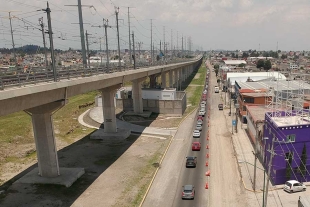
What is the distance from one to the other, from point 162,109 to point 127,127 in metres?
15.5

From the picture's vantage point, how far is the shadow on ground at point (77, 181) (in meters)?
29.9

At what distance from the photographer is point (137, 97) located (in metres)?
70.9

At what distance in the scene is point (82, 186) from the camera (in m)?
33.2

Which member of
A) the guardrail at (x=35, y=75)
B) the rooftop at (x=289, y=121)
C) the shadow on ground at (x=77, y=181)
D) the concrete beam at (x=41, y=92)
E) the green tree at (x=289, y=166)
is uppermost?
the guardrail at (x=35, y=75)

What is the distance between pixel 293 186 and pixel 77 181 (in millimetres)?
25037

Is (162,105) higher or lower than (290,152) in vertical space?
lower

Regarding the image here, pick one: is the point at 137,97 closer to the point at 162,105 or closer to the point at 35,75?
the point at 162,105

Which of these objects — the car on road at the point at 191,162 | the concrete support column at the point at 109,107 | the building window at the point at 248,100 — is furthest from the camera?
the building window at the point at 248,100

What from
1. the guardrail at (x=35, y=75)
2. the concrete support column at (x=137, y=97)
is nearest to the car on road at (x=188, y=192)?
the guardrail at (x=35, y=75)

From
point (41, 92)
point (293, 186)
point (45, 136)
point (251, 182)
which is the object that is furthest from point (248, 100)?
point (41, 92)

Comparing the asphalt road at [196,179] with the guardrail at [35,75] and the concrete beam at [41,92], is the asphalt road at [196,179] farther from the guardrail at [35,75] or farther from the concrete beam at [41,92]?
the guardrail at [35,75]

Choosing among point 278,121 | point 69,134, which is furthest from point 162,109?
point 278,121

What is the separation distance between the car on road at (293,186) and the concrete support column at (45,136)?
88.5ft

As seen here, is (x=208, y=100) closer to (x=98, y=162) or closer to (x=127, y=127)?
(x=127, y=127)
